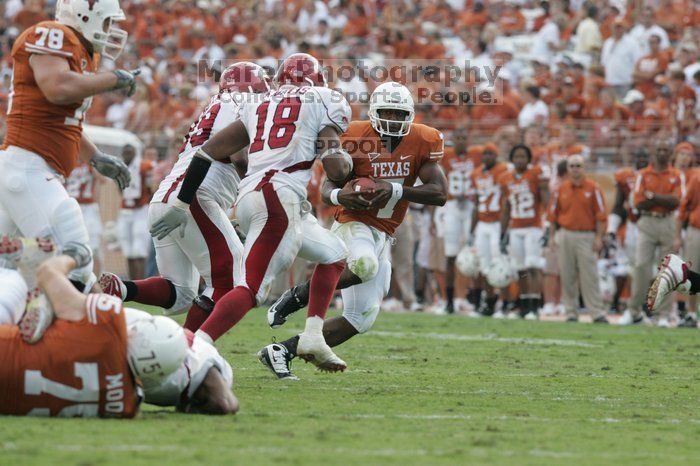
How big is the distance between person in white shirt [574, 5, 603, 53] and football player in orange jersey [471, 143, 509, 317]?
13.8 ft

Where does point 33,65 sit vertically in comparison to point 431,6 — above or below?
below

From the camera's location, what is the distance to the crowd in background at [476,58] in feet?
49.8

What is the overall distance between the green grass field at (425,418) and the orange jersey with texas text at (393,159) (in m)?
1.01

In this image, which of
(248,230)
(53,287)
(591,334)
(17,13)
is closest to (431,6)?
(17,13)

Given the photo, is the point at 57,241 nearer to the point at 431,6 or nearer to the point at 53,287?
the point at 53,287

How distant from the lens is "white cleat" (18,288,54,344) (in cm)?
483

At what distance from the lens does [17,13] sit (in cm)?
2288

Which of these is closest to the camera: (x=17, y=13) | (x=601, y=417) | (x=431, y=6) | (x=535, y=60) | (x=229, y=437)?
(x=229, y=437)

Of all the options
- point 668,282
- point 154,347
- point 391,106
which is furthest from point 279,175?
point 668,282

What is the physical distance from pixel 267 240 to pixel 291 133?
64 cm

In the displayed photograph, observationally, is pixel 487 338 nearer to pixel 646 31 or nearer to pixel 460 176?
pixel 460 176

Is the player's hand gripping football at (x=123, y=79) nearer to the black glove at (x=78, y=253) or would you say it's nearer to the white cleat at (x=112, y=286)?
the black glove at (x=78, y=253)

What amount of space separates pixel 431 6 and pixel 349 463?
56.4 ft

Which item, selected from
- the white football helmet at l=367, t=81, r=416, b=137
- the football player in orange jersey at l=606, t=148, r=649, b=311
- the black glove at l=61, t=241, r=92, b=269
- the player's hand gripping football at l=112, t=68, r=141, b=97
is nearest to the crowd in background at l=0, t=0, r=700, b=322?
the football player in orange jersey at l=606, t=148, r=649, b=311
